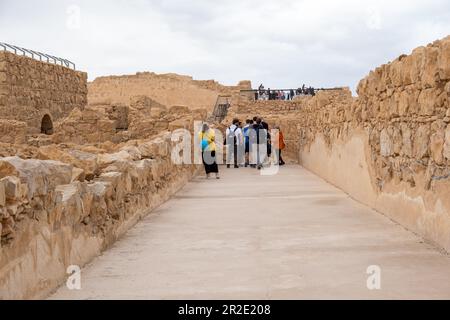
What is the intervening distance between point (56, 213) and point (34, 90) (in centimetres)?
1731

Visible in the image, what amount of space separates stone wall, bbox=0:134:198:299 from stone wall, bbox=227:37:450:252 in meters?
3.05

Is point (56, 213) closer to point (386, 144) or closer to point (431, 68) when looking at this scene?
point (431, 68)

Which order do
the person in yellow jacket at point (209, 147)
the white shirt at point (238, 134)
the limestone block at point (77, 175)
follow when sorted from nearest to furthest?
the limestone block at point (77, 175) < the person in yellow jacket at point (209, 147) < the white shirt at point (238, 134)

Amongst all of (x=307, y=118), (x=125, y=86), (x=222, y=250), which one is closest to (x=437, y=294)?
(x=222, y=250)

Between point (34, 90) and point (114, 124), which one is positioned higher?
point (34, 90)

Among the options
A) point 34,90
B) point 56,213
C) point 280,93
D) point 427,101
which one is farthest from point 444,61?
point 280,93

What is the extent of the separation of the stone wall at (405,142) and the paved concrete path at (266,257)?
0.26 meters

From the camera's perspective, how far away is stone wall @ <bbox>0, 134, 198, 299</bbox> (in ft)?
12.1

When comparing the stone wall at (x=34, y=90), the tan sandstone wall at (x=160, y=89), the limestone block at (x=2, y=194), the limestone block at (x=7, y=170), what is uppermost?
the tan sandstone wall at (x=160, y=89)

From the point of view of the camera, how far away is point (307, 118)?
17.1 meters

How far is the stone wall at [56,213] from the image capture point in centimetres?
369

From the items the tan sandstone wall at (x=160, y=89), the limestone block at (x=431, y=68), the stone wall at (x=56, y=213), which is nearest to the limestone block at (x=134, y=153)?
the stone wall at (x=56, y=213)

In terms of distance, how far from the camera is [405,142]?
6.58m

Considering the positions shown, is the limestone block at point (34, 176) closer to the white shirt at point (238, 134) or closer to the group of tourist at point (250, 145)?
the group of tourist at point (250, 145)
